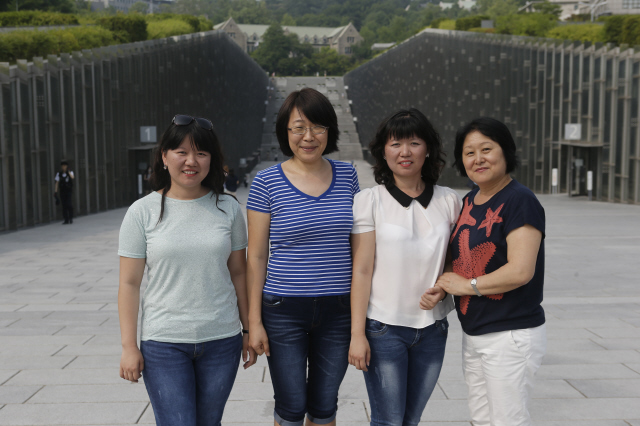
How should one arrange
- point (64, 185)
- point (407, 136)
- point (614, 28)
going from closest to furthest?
point (407, 136) < point (64, 185) < point (614, 28)

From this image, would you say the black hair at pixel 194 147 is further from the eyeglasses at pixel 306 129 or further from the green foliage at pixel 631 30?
the green foliage at pixel 631 30

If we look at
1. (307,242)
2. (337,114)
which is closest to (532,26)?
(337,114)

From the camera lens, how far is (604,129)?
75.0ft

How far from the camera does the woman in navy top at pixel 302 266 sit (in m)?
2.94

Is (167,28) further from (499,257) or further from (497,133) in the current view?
(499,257)

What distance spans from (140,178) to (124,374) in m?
23.3

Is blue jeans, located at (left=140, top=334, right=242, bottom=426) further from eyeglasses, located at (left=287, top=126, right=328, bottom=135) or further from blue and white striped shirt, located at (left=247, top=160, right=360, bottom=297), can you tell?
eyeglasses, located at (left=287, top=126, right=328, bottom=135)

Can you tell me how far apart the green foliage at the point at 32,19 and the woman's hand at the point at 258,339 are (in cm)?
2998

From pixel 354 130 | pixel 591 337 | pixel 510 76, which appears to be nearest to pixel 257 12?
pixel 354 130

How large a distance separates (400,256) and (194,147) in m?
1.01

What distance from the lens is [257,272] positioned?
3.01 m

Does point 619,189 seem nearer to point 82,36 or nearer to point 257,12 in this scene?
point 82,36

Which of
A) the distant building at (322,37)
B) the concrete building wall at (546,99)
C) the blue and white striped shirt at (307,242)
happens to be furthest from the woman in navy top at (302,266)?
the distant building at (322,37)

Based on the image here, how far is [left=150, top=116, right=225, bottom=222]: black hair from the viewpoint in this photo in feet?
9.54
